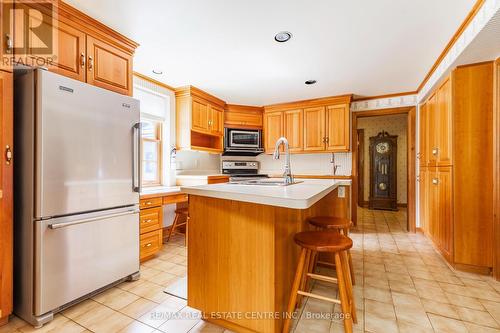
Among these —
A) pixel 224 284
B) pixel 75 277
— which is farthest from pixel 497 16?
pixel 75 277

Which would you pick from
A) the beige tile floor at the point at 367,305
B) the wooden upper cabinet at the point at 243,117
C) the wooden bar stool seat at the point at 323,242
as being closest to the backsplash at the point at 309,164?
the wooden upper cabinet at the point at 243,117

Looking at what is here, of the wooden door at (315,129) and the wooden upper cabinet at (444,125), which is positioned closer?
the wooden upper cabinet at (444,125)

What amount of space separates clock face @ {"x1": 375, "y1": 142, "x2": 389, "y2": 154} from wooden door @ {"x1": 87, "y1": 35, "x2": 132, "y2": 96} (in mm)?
5885

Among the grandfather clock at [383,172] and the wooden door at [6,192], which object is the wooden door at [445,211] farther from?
the wooden door at [6,192]

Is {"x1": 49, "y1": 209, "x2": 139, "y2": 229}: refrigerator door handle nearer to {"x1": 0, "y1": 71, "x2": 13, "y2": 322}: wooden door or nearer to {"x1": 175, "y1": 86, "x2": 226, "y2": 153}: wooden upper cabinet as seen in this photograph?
{"x1": 0, "y1": 71, "x2": 13, "y2": 322}: wooden door

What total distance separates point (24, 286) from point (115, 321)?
2.27ft

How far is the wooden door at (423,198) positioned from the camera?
3518mm

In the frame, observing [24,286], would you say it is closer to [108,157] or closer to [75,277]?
[75,277]

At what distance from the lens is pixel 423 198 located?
3.71 m

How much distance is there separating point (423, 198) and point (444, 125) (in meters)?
1.46

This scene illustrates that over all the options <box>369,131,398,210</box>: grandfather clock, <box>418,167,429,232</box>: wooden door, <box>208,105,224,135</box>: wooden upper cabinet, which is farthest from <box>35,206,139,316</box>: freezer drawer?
<box>369,131,398,210</box>: grandfather clock

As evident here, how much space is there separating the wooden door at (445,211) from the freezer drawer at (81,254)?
10.9ft

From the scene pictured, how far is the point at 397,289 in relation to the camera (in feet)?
6.88

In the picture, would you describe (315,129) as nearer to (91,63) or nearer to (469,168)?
(469,168)
